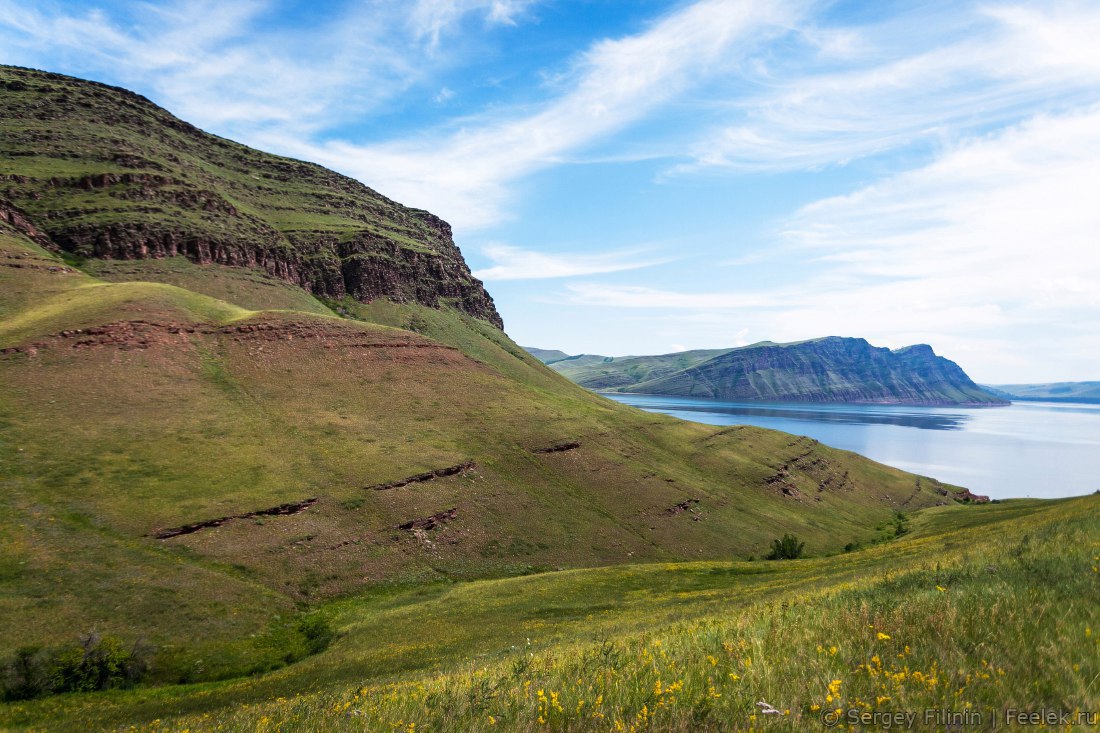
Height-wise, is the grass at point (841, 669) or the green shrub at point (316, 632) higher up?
the grass at point (841, 669)

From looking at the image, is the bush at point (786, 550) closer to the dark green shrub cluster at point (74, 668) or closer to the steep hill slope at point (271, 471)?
the steep hill slope at point (271, 471)

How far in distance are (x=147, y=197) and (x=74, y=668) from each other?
15009 cm

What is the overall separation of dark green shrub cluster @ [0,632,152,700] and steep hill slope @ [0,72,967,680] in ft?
7.41

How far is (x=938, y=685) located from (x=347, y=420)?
79.3m

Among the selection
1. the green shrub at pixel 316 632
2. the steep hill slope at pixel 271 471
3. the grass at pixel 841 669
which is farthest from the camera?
the steep hill slope at pixel 271 471

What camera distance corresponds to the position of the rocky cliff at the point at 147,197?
4774 inches

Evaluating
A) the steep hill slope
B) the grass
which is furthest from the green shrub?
the grass

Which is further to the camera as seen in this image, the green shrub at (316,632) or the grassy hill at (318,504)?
the green shrub at (316,632)

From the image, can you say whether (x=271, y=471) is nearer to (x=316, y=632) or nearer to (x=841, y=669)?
(x=316, y=632)

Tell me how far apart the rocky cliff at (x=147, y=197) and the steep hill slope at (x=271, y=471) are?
5.28 feet

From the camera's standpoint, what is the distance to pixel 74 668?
28.2 metres

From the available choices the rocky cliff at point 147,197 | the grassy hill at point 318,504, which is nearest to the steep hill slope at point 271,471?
the grassy hill at point 318,504

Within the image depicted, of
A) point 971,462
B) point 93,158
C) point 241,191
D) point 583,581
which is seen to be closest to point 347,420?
point 583,581

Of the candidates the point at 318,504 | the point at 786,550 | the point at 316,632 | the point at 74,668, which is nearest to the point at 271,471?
the point at 318,504
